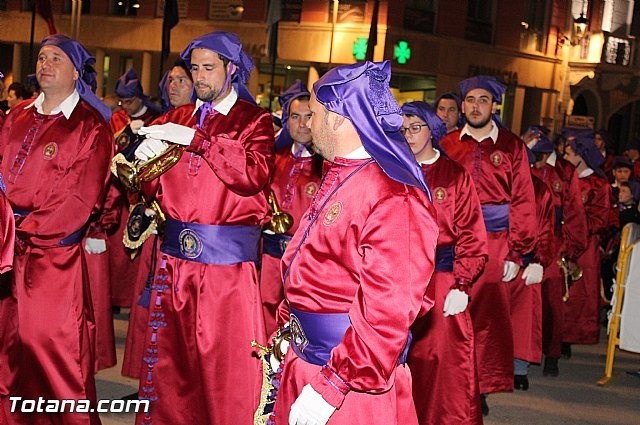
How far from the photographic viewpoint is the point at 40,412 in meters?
5.48

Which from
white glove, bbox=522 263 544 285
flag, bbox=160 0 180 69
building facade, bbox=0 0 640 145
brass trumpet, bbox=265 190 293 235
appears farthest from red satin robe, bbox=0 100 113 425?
building facade, bbox=0 0 640 145

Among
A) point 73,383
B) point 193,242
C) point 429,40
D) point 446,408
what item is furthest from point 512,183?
point 429,40

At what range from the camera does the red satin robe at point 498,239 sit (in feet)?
24.1

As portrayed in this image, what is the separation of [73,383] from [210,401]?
32.2 inches

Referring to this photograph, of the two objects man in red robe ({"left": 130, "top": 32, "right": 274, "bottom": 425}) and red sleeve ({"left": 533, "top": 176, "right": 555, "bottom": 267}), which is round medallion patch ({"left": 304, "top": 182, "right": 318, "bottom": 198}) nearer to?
man in red robe ({"left": 130, "top": 32, "right": 274, "bottom": 425})

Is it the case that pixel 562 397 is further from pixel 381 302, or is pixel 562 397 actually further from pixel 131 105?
pixel 381 302

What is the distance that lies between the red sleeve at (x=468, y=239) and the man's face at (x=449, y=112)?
2633mm

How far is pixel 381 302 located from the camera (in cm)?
333

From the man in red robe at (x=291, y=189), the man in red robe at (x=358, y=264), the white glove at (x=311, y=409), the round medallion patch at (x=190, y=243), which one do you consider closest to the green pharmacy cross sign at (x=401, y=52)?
the man in red robe at (x=291, y=189)

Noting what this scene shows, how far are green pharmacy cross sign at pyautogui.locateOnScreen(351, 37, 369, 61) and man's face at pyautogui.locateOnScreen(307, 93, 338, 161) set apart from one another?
73.0 feet

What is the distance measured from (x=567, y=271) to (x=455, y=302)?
12.2ft

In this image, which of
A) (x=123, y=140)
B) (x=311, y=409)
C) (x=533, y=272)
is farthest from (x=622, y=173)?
(x=311, y=409)

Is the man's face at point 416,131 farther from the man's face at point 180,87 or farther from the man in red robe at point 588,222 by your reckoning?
the man in red robe at point 588,222

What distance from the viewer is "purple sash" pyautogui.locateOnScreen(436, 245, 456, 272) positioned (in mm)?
6223
